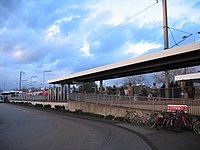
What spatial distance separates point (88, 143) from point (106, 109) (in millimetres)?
14256

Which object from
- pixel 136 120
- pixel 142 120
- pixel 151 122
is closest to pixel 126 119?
pixel 136 120

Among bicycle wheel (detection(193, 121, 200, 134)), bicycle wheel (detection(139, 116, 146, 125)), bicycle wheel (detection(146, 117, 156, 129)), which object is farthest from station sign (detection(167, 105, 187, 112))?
bicycle wheel (detection(139, 116, 146, 125))

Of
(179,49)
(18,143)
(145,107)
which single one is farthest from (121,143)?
(179,49)

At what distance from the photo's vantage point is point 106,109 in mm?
24984

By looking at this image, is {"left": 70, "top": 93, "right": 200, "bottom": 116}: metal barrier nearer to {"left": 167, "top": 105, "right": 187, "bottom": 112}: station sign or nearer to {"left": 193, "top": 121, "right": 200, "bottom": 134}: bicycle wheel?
{"left": 167, "top": 105, "right": 187, "bottom": 112}: station sign

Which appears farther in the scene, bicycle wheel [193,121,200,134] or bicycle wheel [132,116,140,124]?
bicycle wheel [132,116,140,124]

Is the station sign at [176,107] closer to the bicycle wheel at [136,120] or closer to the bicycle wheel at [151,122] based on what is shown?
the bicycle wheel at [151,122]

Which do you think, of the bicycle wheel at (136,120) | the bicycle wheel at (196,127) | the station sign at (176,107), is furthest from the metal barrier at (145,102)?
the bicycle wheel at (196,127)

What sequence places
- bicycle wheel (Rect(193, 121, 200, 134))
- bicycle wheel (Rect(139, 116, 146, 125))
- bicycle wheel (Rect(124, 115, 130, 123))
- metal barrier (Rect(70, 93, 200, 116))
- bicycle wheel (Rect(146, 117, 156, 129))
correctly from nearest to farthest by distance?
bicycle wheel (Rect(193, 121, 200, 134)) → metal barrier (Rect(70, 93, 200, 116)) → bicycle wheel (Rect(146, 117, 156, 129)) → bicycle wheel (Rect(139, 116, 146, 125)) → bicycle wheel (Rect(124, 115, 130, 123))

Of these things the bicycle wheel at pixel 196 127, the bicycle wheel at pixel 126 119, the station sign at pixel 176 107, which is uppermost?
the station sign at pixel 176 107

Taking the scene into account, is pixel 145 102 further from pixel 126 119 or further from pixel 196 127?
pixel 196 127

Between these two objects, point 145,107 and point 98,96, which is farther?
point 98,96

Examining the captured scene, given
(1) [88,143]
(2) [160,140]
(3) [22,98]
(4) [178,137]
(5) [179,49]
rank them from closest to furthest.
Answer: (1) [88,143] < (2) [160,140] < (4) [178,137] < (5) [179,49] < (3) [22,98]

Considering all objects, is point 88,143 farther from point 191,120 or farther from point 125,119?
point 125,119
